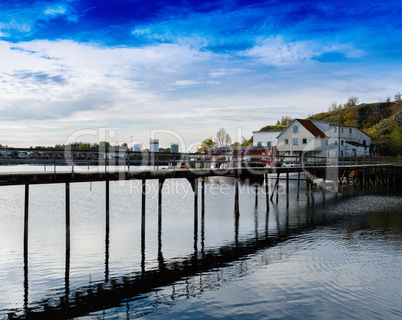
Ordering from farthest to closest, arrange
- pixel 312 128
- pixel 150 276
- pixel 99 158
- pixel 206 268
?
pixel 312 128 < pixel 99 158 < pixel 206 268 < pixel 150 276

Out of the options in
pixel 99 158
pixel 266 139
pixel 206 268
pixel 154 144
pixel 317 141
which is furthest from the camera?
pixel 266 139

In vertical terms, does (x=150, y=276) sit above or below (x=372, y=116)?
below

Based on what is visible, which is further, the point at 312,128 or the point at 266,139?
the point at 266,139

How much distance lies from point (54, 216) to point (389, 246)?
87.8ft

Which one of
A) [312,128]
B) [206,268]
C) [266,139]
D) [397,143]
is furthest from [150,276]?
[397,143]

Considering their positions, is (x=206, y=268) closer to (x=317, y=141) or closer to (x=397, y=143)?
(x=317, y=141)

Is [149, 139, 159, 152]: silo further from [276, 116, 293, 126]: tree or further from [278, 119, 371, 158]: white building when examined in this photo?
[276, 116, 293, 126]: tree

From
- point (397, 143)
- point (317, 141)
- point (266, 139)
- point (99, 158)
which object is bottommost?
point (99, 158)

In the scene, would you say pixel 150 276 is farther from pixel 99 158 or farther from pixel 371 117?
pixel 371 117

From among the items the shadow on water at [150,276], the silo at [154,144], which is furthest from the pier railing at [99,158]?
the shadow on water at [150,276]

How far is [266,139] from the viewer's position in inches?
3649

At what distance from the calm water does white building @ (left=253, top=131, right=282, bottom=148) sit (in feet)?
200

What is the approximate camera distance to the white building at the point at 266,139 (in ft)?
298

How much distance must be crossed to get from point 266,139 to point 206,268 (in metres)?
78.4
